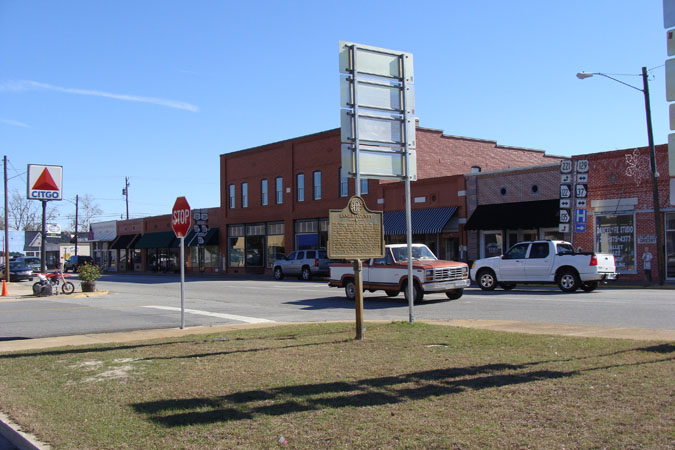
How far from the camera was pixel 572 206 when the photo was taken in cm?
2980

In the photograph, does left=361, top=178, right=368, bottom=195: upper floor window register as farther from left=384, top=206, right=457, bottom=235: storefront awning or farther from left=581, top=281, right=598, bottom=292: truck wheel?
left=581, top=281, right=598, bottom=292: truck wheel

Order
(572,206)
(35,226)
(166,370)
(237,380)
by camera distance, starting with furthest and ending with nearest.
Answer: (35,226), (572,206), (166,370), (237,380)

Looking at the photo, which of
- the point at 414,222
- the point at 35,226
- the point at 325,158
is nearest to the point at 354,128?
the point at 414,222

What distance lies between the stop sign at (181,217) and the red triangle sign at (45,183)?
2141 cm

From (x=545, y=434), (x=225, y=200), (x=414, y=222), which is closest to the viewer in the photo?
(x=545, y=434)

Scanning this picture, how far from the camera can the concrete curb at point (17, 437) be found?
5.46m

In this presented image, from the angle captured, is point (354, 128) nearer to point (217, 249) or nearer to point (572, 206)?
point (572, 206)

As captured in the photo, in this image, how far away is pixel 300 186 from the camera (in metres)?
48.7

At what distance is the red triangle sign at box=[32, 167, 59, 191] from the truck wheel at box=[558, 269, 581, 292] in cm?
2461

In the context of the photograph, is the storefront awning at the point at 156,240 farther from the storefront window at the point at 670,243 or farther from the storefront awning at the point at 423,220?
the storefront window at the point at 670,243

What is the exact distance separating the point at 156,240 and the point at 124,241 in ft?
29.5

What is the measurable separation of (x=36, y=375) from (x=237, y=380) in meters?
3.03

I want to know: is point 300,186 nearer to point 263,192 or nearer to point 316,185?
point 316,185

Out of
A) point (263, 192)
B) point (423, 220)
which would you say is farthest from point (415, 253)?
point (263, 192)
